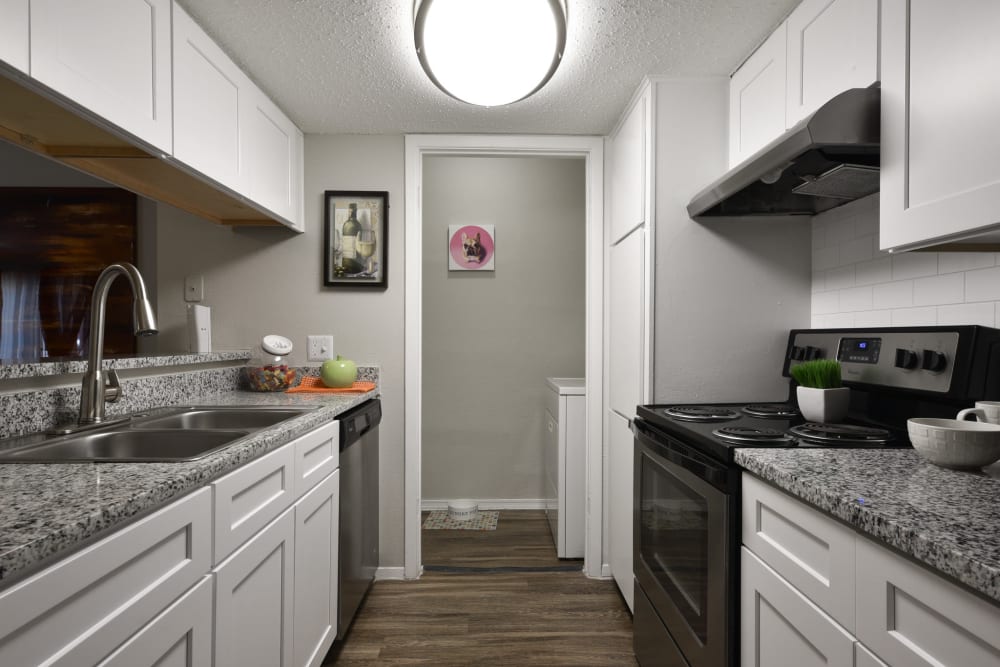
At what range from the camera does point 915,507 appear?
803 mm

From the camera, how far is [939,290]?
143cm

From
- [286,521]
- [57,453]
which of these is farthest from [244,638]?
[57,453]

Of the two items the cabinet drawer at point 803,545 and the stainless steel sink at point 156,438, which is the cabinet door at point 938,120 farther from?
the stainless steel sink at point 156,438

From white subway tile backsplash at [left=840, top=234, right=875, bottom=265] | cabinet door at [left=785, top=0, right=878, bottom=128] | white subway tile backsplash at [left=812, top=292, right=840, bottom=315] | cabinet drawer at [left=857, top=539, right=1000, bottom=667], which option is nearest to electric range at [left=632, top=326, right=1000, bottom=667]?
white subway tile backsplash at [left=812, top=292, right=840, bottom=315]

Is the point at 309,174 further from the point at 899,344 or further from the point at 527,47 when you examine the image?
the point at 899,344

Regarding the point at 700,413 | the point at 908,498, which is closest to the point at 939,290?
the point at 700,413

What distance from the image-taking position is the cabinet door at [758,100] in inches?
64.2

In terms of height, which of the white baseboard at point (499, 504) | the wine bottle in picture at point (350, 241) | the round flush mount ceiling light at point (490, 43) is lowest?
the white baseboard at point (499, 504)

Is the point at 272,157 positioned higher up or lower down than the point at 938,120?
higher up

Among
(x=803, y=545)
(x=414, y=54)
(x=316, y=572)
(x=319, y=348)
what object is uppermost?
(x=414, y=54)

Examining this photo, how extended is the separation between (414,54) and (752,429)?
1.58m

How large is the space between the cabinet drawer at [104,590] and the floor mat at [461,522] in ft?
7.57

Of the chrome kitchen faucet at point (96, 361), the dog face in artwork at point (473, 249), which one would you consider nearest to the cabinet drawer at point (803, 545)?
the chrome kitchen faucet at point (96, 361)

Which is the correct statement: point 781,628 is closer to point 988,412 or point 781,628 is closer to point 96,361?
point 988,412
